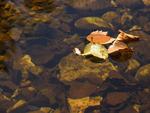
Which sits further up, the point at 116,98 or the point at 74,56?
the point at 74,56

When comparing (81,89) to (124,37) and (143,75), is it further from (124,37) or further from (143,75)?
(124,37)

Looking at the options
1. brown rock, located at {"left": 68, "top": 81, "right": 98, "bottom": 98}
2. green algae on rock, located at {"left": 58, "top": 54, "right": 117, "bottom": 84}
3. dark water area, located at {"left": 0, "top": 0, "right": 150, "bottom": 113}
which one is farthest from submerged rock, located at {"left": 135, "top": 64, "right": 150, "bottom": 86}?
brown rock, located at {"left": 68, "top": 81, "right": 98, "bottom": 98}

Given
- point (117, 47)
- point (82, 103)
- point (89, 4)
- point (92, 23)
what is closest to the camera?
point (82, 103)

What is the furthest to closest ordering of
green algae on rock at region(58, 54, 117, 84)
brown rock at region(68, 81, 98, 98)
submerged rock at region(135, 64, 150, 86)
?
1. green algae on rock at region(58, 54, 117, 84)
2. submerged rock at region(135, 64, 150, 86)
3. brown rock at region(68, 81, 98, 98)

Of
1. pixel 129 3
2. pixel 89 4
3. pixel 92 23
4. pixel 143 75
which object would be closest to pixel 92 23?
pixel 92 23

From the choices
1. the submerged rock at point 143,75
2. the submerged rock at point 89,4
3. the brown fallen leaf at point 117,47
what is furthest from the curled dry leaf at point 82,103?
the submerged rock at point 89,4

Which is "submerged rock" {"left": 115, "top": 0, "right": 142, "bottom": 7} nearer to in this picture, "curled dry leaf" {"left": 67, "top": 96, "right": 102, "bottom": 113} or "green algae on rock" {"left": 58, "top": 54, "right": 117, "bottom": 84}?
"green algae on rock" {"left": 58, "top": 54, "right": 117, "bottom": 84}

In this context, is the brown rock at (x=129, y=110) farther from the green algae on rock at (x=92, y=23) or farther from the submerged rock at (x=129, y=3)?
the submerged rock at (x=129, y=3)
